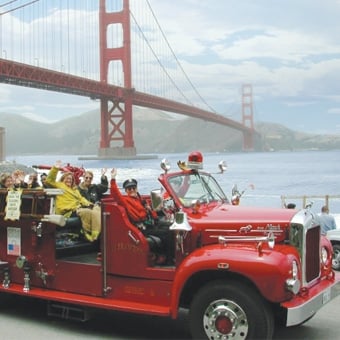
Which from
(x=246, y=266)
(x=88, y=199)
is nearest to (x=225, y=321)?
(x=246, y=266)

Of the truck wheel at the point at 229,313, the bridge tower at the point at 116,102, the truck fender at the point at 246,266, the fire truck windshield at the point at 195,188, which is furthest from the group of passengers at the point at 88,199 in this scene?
the bridge tower at the point at 116,102

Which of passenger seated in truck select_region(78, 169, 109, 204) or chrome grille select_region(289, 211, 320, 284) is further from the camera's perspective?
passenger seated in truck select_region(78, 169, 109, 204)

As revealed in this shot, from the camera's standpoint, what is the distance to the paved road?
5.11m

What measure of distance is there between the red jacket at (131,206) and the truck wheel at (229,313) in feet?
2.92

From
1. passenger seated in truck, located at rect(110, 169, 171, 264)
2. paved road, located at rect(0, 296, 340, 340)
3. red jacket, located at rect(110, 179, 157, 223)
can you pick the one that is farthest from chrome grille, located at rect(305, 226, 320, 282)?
red jacket, located at rect(110, 179, 157, 223)

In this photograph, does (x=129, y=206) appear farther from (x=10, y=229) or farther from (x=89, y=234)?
(x=10, y=229)

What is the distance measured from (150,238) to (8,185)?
2.03m

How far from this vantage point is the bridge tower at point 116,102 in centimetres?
5547

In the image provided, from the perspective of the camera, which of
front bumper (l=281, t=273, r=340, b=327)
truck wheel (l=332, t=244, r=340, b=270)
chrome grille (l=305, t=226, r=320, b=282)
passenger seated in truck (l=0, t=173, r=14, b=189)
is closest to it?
front bumper (l=281, t=273, r=340, b=327)

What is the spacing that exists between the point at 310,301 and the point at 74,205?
8.19 ft

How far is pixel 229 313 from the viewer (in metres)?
4.41

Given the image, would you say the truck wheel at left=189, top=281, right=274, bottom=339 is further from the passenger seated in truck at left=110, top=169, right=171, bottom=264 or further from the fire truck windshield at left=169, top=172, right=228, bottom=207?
the fire truck windshield at left=169, top=172, right=228, bottom=207

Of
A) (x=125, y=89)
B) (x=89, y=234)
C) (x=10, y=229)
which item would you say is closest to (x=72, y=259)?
(x=89, y=234)

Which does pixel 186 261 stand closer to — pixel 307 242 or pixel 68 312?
pixel 307 242
